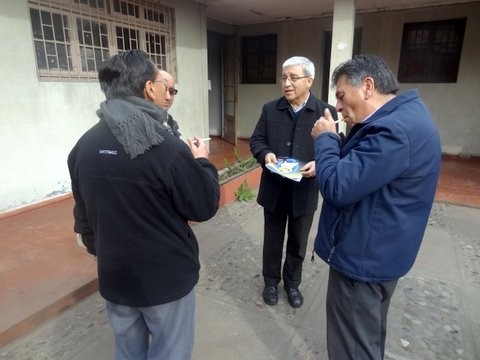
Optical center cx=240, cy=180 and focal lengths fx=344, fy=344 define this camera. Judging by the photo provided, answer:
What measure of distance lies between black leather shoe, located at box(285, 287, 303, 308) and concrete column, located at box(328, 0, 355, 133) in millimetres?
3577

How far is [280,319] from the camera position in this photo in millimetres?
2520

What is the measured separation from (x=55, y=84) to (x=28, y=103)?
1.36 ft

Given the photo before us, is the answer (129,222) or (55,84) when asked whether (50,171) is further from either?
(129,222)

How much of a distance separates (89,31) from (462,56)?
6.78 metres

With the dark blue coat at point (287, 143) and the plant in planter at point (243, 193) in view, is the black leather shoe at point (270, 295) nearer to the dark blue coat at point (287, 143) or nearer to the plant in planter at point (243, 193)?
the dark blue coat at point (287, 143)

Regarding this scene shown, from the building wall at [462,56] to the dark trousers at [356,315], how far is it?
702 centimetres

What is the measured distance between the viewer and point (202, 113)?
6.79 m

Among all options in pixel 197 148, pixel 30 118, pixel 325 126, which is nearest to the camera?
pixel 197 148

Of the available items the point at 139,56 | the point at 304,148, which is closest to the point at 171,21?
the point at 304,148

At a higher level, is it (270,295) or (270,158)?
(270,158)

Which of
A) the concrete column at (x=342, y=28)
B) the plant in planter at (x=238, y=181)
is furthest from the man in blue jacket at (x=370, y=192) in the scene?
the concrete column at (x=342, y=28)

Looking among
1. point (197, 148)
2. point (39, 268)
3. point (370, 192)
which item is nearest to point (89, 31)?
point (39, 268)

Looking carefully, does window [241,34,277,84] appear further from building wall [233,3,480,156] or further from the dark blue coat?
the dark blue coat

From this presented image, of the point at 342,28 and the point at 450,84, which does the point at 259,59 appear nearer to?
the point at 342,28
